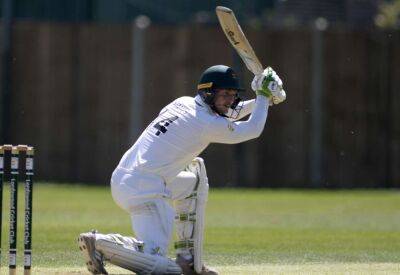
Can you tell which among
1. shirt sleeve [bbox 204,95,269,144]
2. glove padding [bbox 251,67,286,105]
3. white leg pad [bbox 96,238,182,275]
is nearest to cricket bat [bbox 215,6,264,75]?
glove padding [bbox 251,67,286,105]

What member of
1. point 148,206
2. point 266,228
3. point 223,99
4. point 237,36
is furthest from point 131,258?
point 266,228

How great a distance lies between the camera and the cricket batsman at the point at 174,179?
7.06 m

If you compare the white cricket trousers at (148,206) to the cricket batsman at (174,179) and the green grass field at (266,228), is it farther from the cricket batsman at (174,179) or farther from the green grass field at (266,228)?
the green grass field at (266,228)

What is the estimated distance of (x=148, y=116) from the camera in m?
18.9

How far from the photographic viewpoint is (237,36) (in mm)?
8242

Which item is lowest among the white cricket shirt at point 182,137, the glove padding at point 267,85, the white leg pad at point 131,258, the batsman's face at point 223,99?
the white leg pad at point 131,258

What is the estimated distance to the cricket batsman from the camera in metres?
7.06

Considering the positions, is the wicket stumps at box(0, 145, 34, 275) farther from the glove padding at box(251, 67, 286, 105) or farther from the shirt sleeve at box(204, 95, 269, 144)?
the glove padding at box(251, 67, 286, 105)

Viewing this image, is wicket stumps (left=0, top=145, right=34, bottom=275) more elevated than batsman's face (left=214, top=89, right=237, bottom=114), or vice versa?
batsman's face (left=214, top=89, right=237, bottom=114)

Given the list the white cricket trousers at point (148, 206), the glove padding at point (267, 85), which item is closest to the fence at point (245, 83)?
the glove padding at point (267, 85)

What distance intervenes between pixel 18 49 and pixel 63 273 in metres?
11.9

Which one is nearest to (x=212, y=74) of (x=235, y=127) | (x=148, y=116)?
(x=235, y=127)

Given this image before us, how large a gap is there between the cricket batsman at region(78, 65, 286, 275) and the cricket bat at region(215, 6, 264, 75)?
0.52 metres

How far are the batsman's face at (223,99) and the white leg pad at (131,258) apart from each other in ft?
3.88
